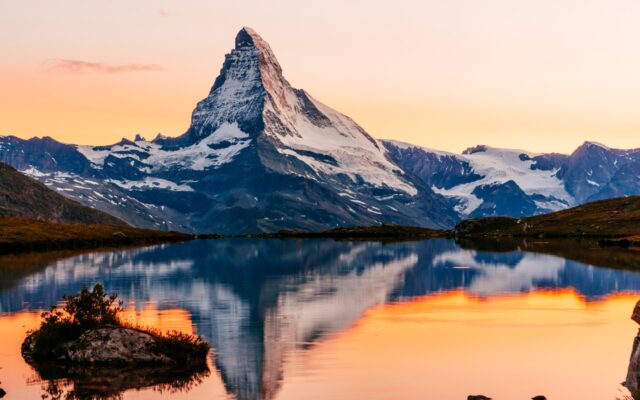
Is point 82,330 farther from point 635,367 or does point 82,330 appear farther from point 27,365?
point 635,367

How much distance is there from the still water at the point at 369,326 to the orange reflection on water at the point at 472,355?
133mm

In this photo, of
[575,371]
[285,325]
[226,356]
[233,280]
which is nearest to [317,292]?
[233,280]

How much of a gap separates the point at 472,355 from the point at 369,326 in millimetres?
18910

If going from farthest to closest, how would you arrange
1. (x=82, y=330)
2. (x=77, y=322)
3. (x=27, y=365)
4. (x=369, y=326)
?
(x=369, y=326), (x=77, y=322), (x=82, y=330), (x=27, y=365)

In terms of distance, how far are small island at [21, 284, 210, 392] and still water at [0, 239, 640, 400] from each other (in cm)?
125

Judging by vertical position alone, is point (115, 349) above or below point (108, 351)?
above

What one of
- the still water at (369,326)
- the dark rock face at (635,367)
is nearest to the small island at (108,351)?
the still water at (369,326)

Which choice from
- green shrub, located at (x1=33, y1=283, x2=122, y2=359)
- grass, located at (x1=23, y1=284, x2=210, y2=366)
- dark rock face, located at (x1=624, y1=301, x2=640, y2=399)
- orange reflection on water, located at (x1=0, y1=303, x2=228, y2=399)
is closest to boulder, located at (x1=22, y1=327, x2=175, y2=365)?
grass, located at (x1=23, y1=284, x2=210, y2=366)

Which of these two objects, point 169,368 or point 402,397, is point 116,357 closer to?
point 169,368

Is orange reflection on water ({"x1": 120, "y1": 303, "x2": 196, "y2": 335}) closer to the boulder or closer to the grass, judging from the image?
the grass

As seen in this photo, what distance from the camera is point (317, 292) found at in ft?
409

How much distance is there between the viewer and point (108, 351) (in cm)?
6406

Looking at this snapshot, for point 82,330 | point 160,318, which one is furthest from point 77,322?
point 160,318

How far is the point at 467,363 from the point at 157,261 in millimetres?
133263
